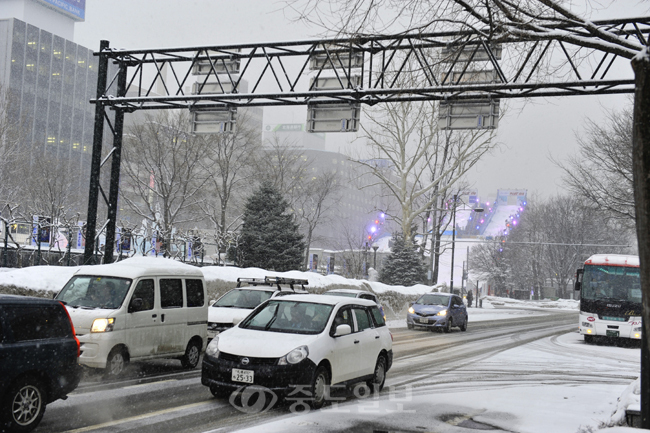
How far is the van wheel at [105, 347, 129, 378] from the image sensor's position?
10273 millimetres

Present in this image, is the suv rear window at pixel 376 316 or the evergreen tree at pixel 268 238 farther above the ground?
the evergreen tree at pixel 268 238

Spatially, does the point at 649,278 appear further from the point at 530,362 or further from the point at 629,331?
the point at 629,331

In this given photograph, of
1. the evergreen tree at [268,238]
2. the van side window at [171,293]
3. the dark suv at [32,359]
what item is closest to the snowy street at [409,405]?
the dark suv at [32,359]

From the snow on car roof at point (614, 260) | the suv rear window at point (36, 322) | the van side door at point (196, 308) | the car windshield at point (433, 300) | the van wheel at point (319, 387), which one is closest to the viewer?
the suv rear window at point (36, 322)

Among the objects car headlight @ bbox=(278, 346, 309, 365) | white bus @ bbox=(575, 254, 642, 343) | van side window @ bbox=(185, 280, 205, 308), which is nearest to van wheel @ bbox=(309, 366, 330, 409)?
car headlight @ bbox=(278, 346, 309, 365)

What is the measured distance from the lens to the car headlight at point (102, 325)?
10203 millimetres

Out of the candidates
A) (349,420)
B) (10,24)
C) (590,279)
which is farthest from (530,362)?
(10,24)

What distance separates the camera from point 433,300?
27750 millimetres

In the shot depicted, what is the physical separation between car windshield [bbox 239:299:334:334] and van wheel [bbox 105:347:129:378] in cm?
223

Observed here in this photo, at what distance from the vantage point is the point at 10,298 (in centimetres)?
683

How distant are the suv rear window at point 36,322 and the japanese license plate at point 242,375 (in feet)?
7.47

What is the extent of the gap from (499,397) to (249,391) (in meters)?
4.41

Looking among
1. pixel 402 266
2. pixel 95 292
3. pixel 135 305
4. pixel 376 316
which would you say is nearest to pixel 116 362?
pixel 135 305

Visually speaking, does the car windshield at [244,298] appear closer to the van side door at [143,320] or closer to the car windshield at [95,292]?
the van side door at [143,320]
